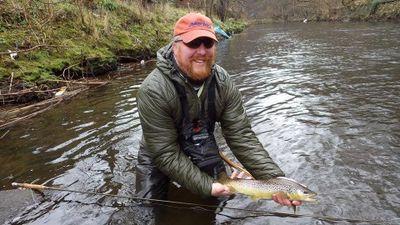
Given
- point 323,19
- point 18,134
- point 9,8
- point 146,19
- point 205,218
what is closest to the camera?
point 205,218

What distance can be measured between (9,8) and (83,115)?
571 cm

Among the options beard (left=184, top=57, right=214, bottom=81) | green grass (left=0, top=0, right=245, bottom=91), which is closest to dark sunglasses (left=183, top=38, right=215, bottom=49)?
beard (left=184, top=57, right=214, bottom=81)

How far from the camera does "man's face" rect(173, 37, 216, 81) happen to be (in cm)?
394

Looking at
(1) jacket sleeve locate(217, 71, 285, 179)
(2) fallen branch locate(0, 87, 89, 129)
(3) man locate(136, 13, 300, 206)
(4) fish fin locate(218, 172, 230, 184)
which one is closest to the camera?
(3) man locate(136, 13, 300, 206)

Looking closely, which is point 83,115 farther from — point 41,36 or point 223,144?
point 41,36

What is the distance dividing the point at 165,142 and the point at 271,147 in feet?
11.1

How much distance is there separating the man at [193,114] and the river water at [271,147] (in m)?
0.86

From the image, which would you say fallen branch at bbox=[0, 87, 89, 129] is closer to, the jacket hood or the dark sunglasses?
the jacket hood

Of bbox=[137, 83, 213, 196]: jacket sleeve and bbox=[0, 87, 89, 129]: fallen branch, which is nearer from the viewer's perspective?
bbox=[137, 83, 213, 196]: jacket sleeve

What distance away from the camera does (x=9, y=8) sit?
41.7 feet

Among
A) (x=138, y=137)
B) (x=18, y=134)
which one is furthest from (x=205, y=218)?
(x=18, y=134)

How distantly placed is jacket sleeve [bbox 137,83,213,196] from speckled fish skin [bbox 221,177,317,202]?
0.96 ft

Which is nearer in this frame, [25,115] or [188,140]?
[188,140]

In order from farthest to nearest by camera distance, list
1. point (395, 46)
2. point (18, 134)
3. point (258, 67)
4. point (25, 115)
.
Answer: point (395, 46) < point (258, 67) < point (25, 115) < point (18, 134)
